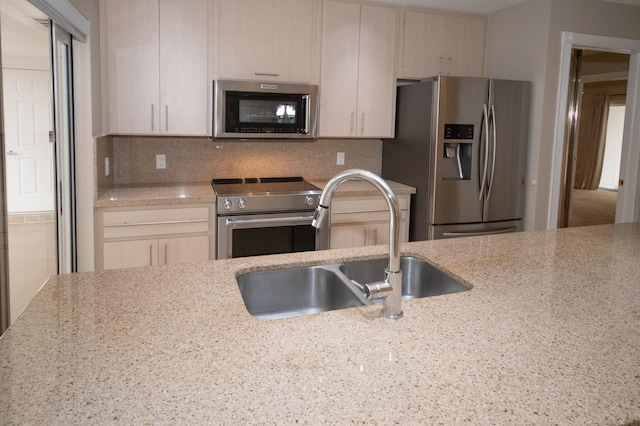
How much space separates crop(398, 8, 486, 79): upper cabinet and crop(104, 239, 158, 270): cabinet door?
2330mm

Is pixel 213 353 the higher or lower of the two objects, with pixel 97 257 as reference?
higher

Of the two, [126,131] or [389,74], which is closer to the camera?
[126,131]

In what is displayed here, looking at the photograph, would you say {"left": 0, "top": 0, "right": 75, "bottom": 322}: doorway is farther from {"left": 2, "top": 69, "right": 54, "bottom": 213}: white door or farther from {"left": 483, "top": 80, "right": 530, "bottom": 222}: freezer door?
{"left": 483, "top": 80, "right": 530, "bottom": 222}: freezer door

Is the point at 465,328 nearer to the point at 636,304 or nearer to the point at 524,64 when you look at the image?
Result: the point at 636,304

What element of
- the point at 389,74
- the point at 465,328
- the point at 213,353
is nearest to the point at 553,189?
the point at 389,74

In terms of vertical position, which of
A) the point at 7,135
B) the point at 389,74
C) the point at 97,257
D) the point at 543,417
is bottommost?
the point at 97,257

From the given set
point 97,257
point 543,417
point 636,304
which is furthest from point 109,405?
point 97,257

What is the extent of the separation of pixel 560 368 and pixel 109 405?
0.93 meters

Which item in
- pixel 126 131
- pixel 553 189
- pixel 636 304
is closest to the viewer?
pixel 636 304

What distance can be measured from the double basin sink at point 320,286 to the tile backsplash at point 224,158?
2.02 metres

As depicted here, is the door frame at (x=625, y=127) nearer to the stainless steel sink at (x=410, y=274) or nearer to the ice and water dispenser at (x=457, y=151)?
the ice and water dispenser at (x=457, y=151)

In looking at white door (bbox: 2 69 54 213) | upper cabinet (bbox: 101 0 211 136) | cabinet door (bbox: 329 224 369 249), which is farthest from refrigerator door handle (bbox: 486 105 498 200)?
white door (bbox: 2 69 54 213)

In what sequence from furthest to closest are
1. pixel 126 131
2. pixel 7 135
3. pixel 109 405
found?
pixel 126 131 < pixel 7 135 < pixel 109 405

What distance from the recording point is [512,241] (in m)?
2.22
